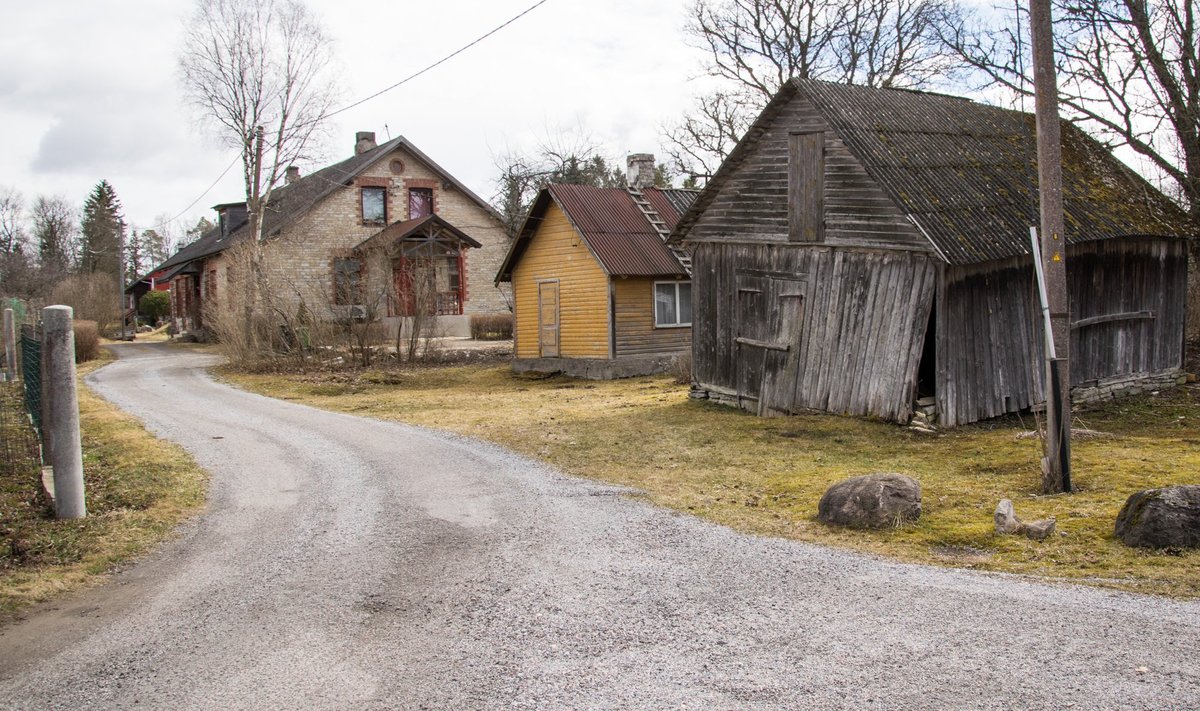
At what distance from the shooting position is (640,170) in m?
28.8

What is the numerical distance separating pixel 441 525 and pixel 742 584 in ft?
10.1

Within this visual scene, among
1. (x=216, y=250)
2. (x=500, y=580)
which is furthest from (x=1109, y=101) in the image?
(x=216, y=250)

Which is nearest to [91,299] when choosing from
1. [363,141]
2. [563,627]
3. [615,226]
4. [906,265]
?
[363,141]

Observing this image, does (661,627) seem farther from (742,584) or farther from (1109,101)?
(1109,101)

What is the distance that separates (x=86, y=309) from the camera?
171 feet

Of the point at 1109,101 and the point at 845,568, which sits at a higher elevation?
the point at 1109,101

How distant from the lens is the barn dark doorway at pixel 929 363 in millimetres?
13906

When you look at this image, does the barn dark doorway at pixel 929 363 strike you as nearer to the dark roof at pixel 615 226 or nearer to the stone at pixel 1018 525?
the stone at pixel 1018 525

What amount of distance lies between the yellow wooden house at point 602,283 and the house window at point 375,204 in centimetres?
1553

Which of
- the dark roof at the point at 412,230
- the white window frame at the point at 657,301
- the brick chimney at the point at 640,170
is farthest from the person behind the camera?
the dark roof at the point at 412,230

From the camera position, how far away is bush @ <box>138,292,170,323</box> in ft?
188

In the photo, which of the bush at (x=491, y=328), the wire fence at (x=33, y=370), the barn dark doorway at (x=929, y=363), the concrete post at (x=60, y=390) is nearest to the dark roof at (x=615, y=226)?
the barn dark doorway at (x=929, y=363)

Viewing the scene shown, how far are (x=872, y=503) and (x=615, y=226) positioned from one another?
17.7m

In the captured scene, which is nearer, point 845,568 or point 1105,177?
point 845,568
